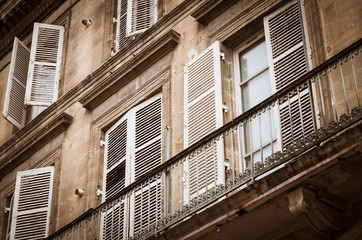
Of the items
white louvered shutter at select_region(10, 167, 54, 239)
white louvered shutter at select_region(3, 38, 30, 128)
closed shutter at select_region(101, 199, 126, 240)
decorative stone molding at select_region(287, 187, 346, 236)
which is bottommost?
decorative stone molding at select_region(287, 187, 346, 236)

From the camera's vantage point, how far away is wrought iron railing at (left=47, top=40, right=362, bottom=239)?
31.4 feet

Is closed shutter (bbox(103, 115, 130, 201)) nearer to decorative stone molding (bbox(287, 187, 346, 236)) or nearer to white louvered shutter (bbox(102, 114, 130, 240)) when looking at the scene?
white louvered shutter (bbox(102, 114, 130, 240))

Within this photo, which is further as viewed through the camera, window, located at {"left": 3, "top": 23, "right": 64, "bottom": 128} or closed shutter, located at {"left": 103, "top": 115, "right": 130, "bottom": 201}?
window, located at {"left": 3, "top": 23, "right": 64, "bottom": 128}

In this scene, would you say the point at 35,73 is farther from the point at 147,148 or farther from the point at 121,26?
the point at 147,148

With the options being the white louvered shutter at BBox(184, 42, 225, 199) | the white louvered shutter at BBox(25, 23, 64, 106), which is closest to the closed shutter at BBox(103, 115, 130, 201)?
the white louvered shutter at BBox(184, 42, 225, 199)

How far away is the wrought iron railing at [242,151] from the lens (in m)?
9.58

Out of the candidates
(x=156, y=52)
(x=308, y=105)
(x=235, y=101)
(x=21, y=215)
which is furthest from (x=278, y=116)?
(x=21, y=215)

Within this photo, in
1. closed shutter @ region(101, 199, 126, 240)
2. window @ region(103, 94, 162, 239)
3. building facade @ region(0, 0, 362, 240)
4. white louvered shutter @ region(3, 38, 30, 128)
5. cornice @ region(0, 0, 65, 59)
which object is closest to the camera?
building facade @ region(0, 0, 362, 240)

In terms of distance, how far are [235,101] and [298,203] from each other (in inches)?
133

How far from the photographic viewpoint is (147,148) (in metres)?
13.0

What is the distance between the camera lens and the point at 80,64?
621 inches

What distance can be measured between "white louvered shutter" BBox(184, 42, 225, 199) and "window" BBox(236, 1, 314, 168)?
0.35 meters

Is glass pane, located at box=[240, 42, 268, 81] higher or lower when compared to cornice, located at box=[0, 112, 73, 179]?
lower

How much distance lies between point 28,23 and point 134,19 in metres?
3.90
